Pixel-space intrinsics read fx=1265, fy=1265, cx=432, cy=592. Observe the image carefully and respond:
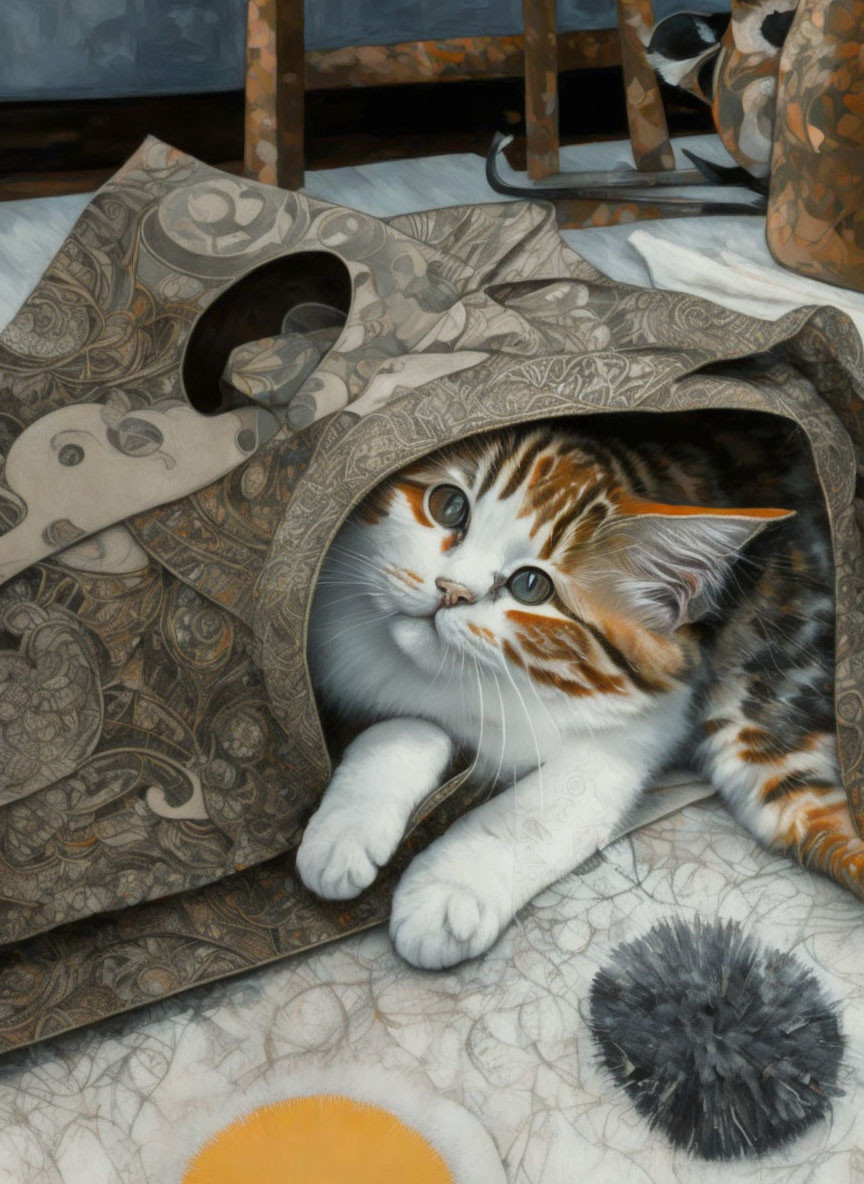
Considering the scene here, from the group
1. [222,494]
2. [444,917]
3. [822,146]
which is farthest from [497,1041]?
[822,146]

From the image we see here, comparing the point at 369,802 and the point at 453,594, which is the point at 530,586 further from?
the point at 369,802

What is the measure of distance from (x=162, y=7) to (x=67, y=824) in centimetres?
101

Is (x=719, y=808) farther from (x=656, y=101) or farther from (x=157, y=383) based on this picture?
(x=656, y=101)

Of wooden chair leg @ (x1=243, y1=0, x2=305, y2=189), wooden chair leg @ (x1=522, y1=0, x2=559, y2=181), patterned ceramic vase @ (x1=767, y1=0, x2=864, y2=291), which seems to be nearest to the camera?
patterned ceramic vase @ (x1=767, y1=0, x2=864, y2=291)

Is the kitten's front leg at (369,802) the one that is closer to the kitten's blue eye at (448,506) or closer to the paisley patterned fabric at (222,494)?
the paisley patterned fabric at (222,494)

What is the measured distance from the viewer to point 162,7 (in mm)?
1373

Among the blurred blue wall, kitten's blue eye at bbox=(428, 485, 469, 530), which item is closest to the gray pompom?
kitten's blue eye at bbox=(428, 485, 469, 530)

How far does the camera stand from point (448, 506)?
0.75m

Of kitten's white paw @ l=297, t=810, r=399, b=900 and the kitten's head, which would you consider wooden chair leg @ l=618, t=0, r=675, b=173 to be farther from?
kitten's white paw @ l=297, t=810, r=399, b=900

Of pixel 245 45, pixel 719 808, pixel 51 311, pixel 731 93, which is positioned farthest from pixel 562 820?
pixel 245 45

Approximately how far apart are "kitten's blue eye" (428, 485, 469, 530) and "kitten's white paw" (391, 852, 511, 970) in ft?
0.65

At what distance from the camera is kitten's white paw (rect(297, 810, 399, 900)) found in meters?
0.71

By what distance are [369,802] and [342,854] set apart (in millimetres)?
33

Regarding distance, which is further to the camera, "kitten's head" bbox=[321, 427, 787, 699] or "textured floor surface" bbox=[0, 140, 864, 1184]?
"kitten's head" bbox=[321, 427, 787, 699]
